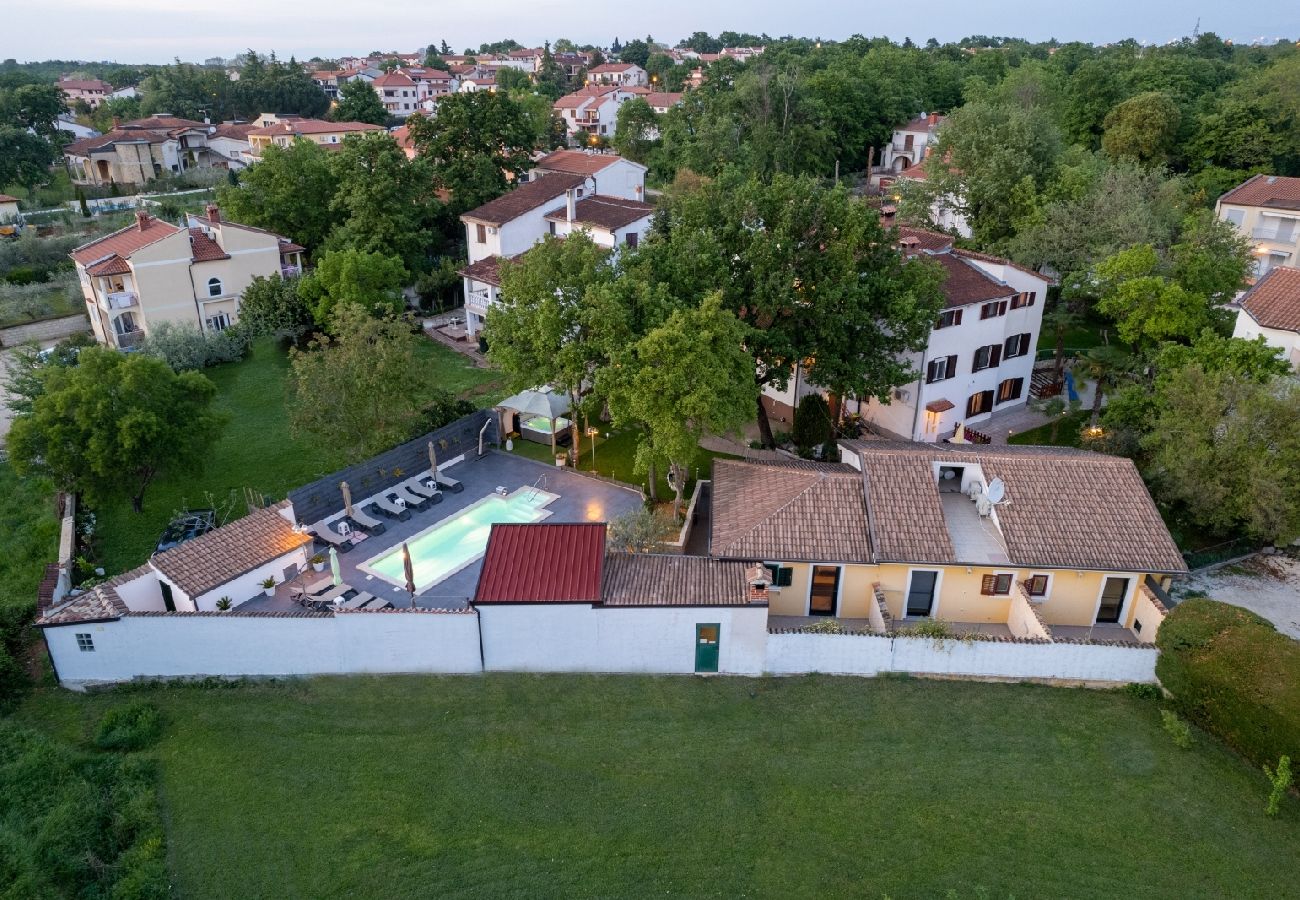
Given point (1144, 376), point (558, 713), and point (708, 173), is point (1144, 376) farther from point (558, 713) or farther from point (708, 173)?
point (708, 173)

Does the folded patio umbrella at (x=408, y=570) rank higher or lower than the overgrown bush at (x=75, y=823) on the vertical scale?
higher

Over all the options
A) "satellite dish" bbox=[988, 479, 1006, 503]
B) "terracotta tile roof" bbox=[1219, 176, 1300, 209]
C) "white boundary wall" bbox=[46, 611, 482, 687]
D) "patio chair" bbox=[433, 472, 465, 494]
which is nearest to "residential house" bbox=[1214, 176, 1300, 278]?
"terracotta tile roof" bbox=[1219, 176, 1300, 209]

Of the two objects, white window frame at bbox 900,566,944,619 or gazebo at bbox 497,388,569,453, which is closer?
white window frame at bbox 900,566,944,619

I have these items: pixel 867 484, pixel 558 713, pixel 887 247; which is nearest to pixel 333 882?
pixel 558 713

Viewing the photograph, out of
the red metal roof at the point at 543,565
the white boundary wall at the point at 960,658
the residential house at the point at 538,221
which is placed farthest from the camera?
the residential house at the point at 538,221

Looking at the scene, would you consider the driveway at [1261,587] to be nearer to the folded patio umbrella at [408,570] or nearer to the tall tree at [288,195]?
the folded patio umbrella at [408,570]

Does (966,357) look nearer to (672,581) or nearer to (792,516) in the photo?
(792,516)

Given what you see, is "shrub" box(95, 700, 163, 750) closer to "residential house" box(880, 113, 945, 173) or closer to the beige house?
the beige house

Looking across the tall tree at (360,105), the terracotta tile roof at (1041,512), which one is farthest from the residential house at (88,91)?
the terracotta tile roof at (1041,512)
